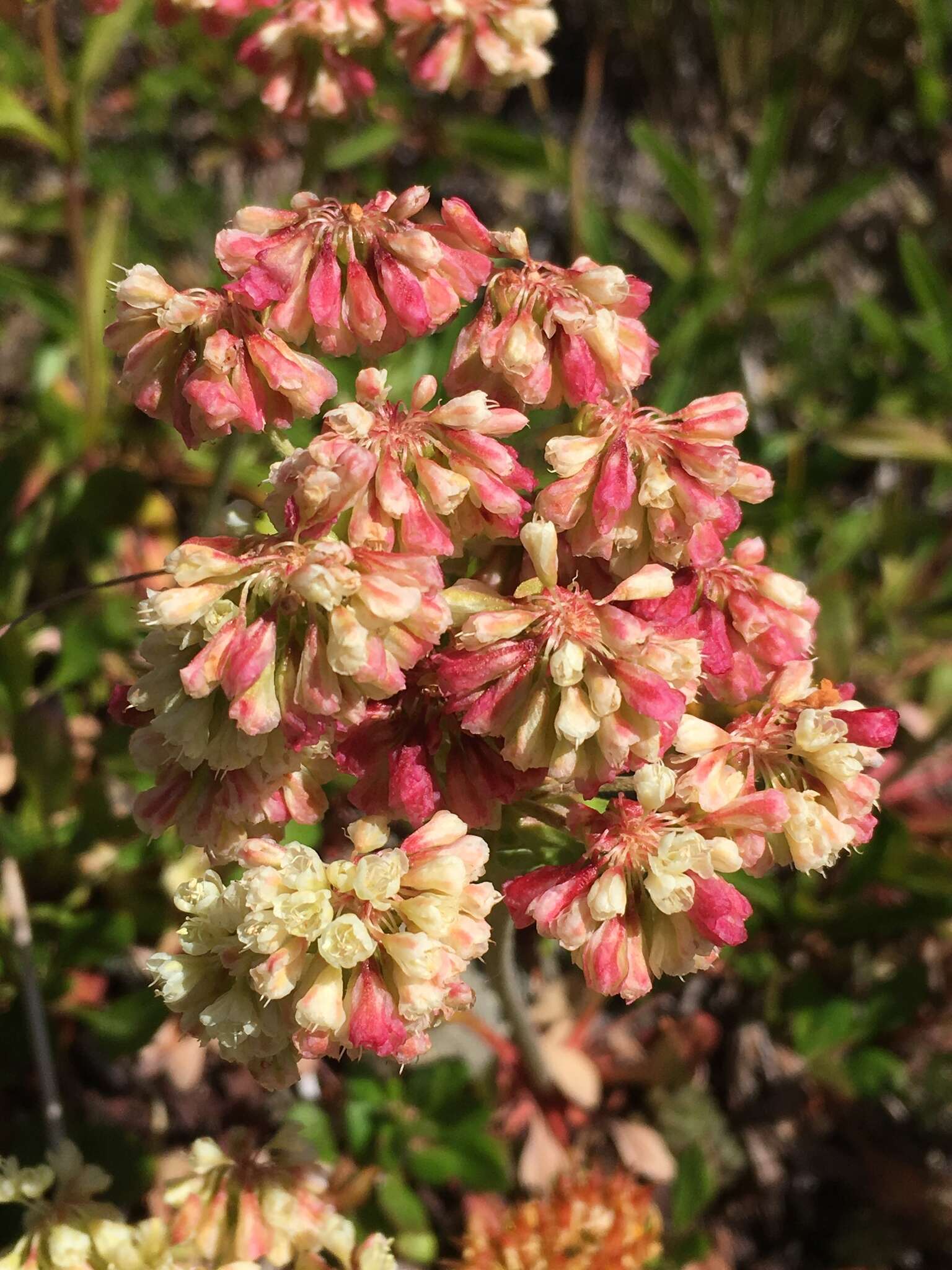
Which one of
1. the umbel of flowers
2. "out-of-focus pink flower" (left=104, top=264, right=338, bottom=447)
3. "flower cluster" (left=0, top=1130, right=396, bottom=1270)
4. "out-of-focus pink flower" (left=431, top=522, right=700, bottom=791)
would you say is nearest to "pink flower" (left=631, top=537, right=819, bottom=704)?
the umbel of flowers

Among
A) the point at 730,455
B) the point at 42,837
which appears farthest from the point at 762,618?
the point at 42,837

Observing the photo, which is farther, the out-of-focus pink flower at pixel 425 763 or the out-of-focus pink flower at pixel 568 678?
the out-of-focus pink flower at pixel 425 763

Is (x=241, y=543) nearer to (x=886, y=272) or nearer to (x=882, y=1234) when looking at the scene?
(x=882, y=1234)

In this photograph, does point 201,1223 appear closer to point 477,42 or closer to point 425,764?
point 425,764

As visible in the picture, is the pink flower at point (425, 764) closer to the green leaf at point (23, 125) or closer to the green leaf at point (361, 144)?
the green leaf at point (23, 125)

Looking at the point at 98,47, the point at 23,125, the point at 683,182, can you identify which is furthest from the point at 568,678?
the point at 683,182

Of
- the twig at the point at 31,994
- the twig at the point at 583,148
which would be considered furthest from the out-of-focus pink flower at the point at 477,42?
the twig at the point at 31,994
